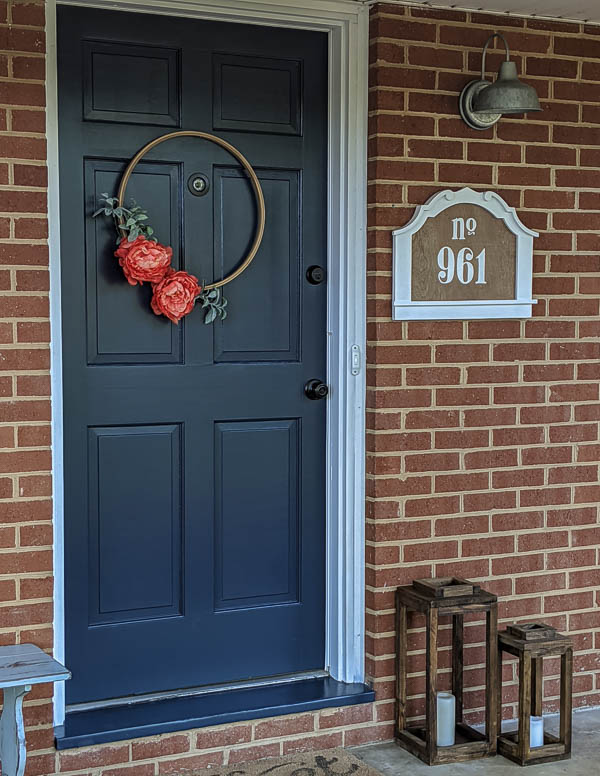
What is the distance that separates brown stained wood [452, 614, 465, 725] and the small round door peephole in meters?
1.61

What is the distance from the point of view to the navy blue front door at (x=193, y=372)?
3.21 m

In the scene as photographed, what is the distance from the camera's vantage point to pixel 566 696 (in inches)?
133

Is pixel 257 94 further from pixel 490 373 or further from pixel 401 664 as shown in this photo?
pixel 401 664

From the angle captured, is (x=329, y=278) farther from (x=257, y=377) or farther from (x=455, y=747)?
(x=455, y=747)

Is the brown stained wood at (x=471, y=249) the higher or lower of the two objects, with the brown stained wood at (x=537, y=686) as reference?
higher

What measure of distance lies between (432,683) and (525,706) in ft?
1.00

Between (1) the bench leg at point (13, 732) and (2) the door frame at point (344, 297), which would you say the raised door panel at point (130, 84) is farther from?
(1) the bench leg at point (13, 732)

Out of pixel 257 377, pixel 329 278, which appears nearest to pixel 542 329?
pixel 329 278

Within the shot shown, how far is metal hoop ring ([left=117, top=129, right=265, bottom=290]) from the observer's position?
3213mm

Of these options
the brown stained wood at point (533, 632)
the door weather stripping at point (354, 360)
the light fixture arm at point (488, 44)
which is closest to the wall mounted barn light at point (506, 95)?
the light fixture arm at point (488, 44)

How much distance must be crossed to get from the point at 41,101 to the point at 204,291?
2.45 feet

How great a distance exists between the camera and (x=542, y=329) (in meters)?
3.68

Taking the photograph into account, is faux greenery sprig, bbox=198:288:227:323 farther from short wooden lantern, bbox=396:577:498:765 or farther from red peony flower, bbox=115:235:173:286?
short wooden lantern, bbox=396:577:498:765

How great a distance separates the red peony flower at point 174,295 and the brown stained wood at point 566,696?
5.32ft
